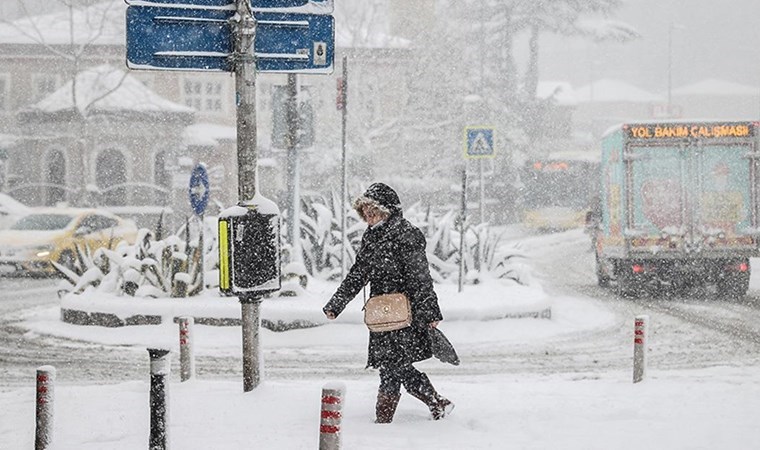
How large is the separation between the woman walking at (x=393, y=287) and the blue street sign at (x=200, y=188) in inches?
231

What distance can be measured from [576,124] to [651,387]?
96.5m

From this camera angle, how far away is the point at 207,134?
141 ft

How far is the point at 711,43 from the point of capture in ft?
450

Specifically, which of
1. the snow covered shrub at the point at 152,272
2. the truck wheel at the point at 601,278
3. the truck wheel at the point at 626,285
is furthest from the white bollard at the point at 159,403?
the truck wheel at the point at 601,278

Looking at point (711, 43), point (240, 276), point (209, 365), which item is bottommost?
point (209, 365)

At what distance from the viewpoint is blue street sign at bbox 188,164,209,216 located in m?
12.5

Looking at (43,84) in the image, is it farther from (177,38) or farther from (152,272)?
(177,38)

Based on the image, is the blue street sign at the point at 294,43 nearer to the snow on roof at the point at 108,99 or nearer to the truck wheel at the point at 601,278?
the truck wheel at the point at 601,278

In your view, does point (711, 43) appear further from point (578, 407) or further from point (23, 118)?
point (578, 407)

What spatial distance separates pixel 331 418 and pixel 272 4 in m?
3.83

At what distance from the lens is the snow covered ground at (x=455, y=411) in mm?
6637

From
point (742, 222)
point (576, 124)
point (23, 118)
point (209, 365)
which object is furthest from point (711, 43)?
point (209, 365)

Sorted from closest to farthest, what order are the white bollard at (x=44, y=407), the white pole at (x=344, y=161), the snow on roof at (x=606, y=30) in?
the white bollard at (x=44, y=407) < the white pole at (x=344, y=161) < the snow on roof at (x=606, y=30)

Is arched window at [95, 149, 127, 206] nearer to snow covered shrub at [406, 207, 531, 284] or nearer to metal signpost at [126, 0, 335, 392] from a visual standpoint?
snow covered shrub at [406, 207, 531, 284]
